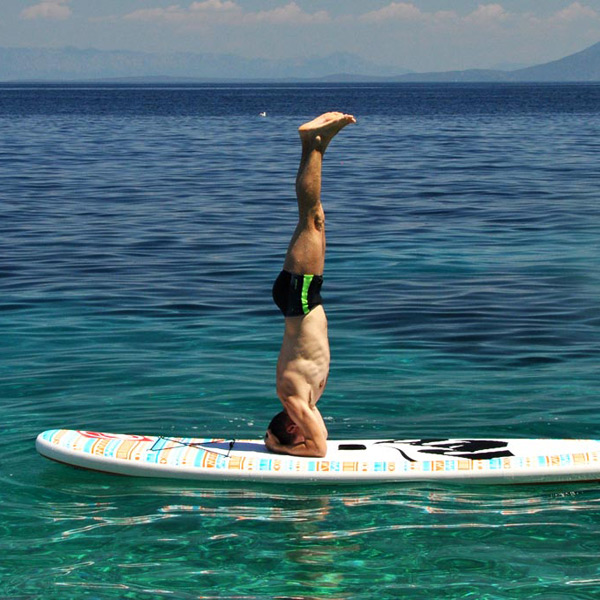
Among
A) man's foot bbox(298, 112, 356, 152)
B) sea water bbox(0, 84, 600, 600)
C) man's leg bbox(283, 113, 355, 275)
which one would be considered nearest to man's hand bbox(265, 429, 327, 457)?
sea water bbox(0, 84, 600, 600)

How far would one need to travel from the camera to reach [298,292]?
10578 mm

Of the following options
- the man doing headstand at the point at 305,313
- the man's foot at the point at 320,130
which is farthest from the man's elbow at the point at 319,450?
the man's foot at the point at 320,130

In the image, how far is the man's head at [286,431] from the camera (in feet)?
36.0

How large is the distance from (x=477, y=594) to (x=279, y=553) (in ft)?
5.77

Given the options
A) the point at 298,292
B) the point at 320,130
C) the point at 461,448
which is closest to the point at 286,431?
the point at 298,292

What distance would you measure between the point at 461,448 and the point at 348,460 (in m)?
1.21

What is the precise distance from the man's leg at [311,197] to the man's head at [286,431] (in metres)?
1.55

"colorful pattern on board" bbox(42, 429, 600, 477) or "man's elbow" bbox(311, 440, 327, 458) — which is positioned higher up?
"man's elbow" bbox(311, 440, 327, 458)

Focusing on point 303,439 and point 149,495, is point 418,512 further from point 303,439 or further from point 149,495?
point 149,495

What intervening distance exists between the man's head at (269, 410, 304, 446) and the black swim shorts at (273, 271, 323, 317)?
110cm

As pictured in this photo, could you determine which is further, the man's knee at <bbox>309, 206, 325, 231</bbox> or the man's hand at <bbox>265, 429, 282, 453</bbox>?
the man's hand at <bbox>265, 429, 282, 453</bbox>

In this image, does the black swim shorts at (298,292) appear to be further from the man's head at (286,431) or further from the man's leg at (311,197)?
the man's head at (286,431)

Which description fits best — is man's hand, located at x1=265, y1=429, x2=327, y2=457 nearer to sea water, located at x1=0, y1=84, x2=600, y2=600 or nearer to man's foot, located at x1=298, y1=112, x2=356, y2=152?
sea water, located at x1=0, y1=84, x2=600, y2=600

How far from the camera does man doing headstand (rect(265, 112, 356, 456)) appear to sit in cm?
1030
